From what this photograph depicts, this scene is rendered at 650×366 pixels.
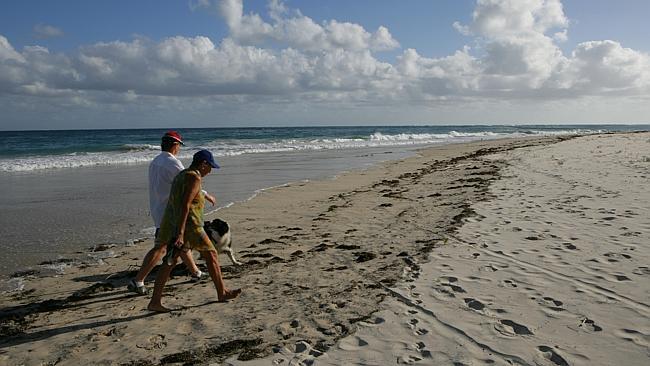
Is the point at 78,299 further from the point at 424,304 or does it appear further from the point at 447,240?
the point at 447,240

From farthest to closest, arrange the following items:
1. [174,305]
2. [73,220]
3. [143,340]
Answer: [73,220] < [174,305] < [143,340]

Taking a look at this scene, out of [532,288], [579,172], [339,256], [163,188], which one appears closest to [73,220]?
[163,188]

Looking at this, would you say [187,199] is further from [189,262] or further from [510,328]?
[510,328]

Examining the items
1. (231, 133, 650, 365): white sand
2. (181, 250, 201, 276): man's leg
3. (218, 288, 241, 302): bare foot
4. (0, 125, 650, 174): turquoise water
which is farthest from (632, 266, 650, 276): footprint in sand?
(0, 125, 650, 174): turquoise water

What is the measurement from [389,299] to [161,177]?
255 cm

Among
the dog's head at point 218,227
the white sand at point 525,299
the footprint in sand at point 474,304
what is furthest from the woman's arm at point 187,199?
the footprint in sand at point 474,304

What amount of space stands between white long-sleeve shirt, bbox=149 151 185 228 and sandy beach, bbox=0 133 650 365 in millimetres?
936

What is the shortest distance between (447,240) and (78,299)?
4472mm

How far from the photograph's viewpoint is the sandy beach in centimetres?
339

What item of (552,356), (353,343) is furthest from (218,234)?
(552,356)

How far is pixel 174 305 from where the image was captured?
4.52 metres

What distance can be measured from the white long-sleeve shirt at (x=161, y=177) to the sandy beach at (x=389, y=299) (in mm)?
936

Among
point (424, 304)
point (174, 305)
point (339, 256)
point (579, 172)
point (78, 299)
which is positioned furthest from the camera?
point (579, 172)

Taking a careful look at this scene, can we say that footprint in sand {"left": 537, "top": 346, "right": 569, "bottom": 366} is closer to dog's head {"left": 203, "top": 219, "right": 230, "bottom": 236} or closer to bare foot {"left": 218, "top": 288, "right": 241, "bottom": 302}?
bare foot {"left": 218, "top": 288, "right": 241, "bottom": 302}
